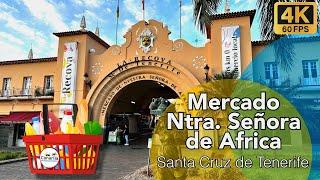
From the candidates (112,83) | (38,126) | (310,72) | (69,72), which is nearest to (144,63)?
(112,83)

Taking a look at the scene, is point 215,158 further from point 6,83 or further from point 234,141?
point 6,83

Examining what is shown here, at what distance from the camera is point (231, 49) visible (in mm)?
21297

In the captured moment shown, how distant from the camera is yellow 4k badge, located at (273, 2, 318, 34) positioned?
7815mm

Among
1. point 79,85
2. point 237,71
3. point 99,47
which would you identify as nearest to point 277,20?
point 237,71

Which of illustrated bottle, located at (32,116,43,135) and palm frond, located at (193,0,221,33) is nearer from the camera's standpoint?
illustrated bottle, located at (32,116,43,135)

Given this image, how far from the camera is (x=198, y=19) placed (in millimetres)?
11523

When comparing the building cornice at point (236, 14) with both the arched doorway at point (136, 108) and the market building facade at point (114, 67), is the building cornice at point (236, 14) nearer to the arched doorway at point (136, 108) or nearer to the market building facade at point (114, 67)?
the market building facade at point (114, 67)

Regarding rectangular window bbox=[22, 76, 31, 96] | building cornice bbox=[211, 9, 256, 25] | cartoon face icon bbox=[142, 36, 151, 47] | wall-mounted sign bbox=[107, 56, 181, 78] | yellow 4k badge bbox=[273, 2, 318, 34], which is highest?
building cornice bbox=[211, 9, 256, 25]

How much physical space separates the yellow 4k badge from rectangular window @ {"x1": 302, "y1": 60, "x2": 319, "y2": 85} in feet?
49.8

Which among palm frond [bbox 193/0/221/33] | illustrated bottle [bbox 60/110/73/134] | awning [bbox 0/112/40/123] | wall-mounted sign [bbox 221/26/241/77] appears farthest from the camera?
awning [bbox 0/112/40/123]

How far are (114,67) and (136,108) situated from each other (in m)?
9.45

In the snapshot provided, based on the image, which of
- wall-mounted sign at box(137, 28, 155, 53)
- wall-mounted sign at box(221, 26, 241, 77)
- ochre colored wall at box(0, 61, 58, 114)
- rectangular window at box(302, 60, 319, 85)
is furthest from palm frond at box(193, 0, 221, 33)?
ochre colored wall at box(0, 61, 58, 114)

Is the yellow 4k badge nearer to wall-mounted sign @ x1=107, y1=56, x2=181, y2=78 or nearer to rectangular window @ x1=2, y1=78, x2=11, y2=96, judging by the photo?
wall-mounted sign @ x1=107, y1=56, x2=181, y2=78

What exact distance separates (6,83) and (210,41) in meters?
17.9
